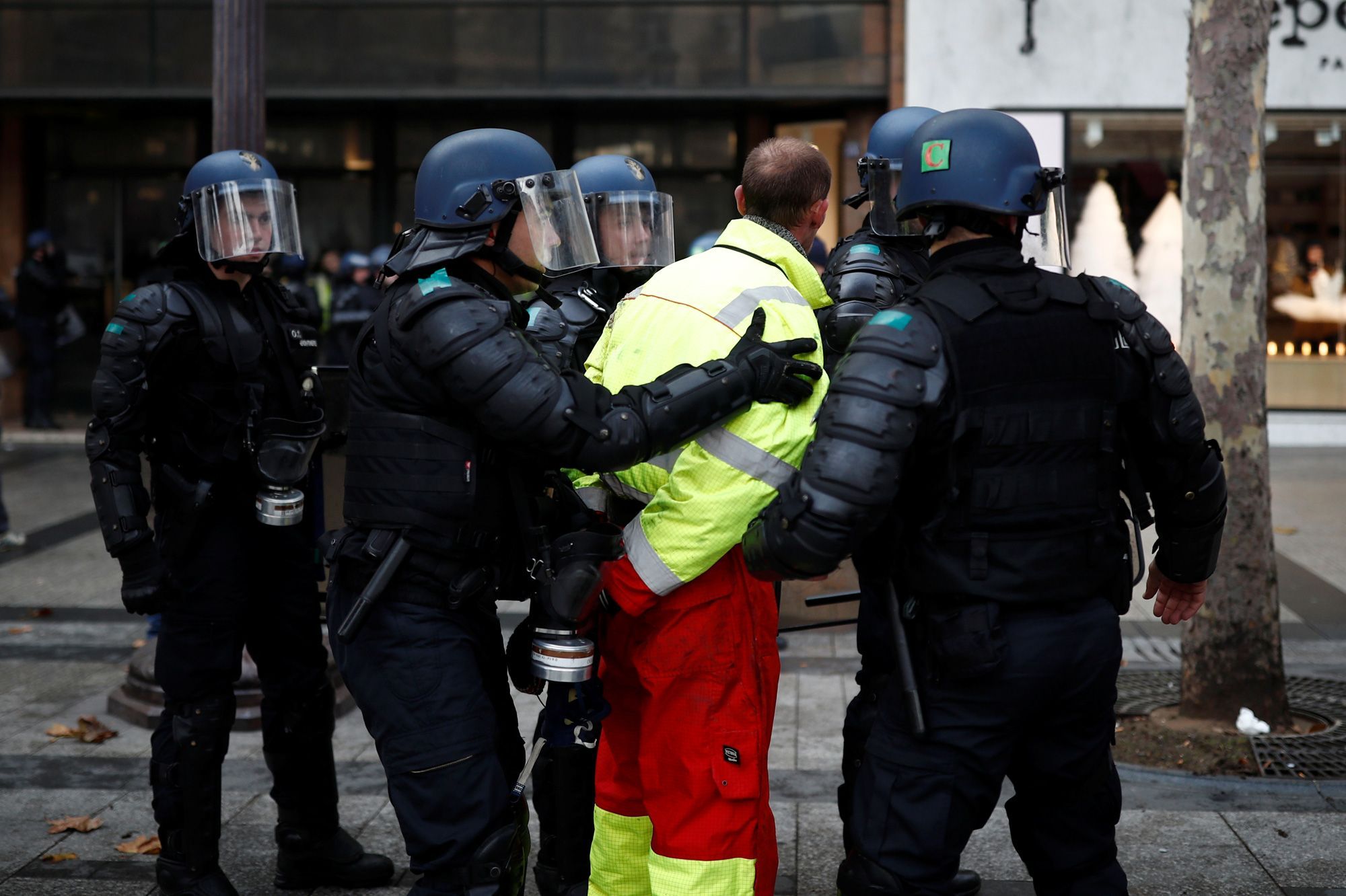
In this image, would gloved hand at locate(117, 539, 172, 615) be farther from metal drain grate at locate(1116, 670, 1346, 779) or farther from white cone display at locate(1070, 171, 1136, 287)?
white cone display at locate(1070, 171, 1136, 287)

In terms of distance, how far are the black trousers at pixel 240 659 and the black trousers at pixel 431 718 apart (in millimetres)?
913

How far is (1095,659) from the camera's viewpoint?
2963 mm

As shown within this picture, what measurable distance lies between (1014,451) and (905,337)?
1.04 feet

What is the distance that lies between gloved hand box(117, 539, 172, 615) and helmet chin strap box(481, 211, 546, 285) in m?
1.44

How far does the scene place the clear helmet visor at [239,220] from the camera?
13.7 feet

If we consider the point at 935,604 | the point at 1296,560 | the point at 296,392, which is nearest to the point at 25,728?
the point at 296,392

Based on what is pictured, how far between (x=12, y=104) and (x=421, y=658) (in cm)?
1429

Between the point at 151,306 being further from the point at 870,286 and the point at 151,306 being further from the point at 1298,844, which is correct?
the point at 1298,844

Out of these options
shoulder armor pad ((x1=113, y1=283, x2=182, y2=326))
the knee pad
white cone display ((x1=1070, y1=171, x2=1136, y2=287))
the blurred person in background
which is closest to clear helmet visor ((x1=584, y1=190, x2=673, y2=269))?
shoulder armor pad ((x1=113, y1=283, x2=182, y2=326))

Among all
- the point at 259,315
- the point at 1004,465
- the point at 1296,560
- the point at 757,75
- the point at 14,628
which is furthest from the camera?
the point at 757,75

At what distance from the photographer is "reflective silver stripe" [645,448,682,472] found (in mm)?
3295

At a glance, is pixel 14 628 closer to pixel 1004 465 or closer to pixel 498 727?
pixel 498 727

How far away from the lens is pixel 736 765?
125 inches

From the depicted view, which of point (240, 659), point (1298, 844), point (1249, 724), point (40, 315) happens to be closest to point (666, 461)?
point (240, 659)
